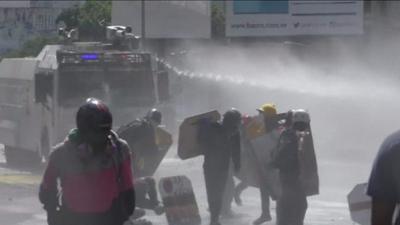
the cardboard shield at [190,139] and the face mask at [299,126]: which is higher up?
the face mask at [299,126]

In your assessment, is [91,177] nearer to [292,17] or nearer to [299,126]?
[299,126]

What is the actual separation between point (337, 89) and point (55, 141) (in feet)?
31.5

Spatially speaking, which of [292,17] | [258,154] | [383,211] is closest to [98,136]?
[383,211]

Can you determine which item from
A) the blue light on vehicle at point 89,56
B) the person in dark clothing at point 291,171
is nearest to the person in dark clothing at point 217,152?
the person in dark clothing at point 291,171

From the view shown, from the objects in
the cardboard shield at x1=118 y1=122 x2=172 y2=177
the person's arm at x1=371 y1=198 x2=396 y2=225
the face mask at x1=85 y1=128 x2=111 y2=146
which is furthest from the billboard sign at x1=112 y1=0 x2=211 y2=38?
the person's arm at x1=371 y1=198 x2=396 y2=225

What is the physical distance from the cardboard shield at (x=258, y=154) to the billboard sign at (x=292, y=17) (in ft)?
118

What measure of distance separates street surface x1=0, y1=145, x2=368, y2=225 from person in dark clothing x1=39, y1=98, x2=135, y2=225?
290 inches

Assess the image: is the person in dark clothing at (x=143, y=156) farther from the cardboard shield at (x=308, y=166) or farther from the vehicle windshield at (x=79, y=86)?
the vehicle windshield at (x=79, y=86)

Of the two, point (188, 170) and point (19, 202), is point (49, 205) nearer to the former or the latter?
point (19, 202)

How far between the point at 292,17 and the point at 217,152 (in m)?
37.6

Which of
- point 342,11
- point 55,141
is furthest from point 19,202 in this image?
point 342,11

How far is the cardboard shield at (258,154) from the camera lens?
1245 centimetres

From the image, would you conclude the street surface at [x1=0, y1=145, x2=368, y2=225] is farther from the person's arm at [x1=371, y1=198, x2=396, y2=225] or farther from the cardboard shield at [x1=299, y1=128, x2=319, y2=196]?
the person's arm at [x1=371, y1=198, x2=396, y2=225]

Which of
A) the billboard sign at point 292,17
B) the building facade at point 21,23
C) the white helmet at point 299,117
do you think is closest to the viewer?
the white helmet at point 299,117
